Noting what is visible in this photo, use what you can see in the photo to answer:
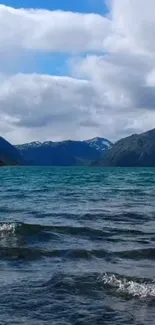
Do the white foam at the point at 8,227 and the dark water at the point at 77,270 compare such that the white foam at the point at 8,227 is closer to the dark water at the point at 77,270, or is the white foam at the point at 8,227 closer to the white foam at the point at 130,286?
the dark water at the point at 77,270

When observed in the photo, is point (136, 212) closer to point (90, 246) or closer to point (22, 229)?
point (22, 229)

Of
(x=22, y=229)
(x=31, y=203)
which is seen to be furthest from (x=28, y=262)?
(x=31, y=203)

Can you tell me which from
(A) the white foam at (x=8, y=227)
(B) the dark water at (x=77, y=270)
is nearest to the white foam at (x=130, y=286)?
(B) the dark water at (x=77, y=270)

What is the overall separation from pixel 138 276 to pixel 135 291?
6.34 feet

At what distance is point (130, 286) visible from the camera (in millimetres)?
13758

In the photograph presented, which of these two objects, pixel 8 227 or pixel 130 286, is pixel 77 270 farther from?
pixel 8 227

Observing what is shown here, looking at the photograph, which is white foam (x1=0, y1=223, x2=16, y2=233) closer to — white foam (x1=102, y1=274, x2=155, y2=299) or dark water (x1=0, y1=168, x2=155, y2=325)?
dark water (x1=0, y1=168, x2=155, y2=325)

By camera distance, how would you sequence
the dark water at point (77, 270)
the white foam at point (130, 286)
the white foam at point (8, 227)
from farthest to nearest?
the white foam at point (8, 227), the white foam at point (130, 286), the dark water at point (77, 270)

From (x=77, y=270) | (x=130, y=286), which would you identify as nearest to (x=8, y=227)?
(x=77, y=270)

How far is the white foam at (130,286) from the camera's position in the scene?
13.1 metres

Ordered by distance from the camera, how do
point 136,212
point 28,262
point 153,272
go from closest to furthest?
point 153,272 < point 28,262 < point 136,212

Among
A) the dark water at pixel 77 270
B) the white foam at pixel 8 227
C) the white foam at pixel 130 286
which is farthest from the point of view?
the white foam at pixel 8 227

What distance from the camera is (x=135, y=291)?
13.3 meters

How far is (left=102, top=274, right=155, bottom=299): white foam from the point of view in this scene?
13125 mm
